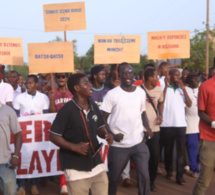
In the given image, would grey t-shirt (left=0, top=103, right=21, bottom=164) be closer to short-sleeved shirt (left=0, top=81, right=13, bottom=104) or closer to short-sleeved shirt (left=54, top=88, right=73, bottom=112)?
short-sleeved shirt (left=54, top=88, right=73, bottom=112)

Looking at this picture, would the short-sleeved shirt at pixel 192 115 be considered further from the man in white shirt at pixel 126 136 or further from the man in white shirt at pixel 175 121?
the man in white shirt at pixel 126 136

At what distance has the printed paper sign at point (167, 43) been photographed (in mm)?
7758

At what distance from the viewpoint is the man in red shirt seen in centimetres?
447

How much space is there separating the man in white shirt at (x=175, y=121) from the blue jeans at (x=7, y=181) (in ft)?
10.0

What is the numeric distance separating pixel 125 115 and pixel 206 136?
1072mm

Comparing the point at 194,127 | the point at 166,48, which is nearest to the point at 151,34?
the point at 166,48

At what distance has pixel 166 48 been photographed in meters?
7.78

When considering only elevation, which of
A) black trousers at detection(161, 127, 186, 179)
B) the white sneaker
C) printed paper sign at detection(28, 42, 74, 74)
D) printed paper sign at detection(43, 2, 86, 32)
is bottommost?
the white sneaker

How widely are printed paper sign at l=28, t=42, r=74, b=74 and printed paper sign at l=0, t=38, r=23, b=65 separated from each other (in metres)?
1.40

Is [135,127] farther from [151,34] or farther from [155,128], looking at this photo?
[151,34]

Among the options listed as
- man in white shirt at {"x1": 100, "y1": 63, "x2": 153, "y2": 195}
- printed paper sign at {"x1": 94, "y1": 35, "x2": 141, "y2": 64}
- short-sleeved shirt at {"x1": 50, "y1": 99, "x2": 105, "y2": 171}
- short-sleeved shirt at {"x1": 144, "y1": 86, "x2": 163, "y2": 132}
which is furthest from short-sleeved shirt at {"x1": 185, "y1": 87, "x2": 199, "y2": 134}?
short-sleeved shirt at {"x1": 50, "y1": 99, "x2": 105, "y2": 171}

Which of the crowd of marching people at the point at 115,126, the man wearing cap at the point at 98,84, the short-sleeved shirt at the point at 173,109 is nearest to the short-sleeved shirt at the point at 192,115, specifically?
the crowd of marching people at the point at 115,126

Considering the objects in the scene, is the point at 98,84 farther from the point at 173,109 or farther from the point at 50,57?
the point at 173,109

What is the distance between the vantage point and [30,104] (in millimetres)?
6262
